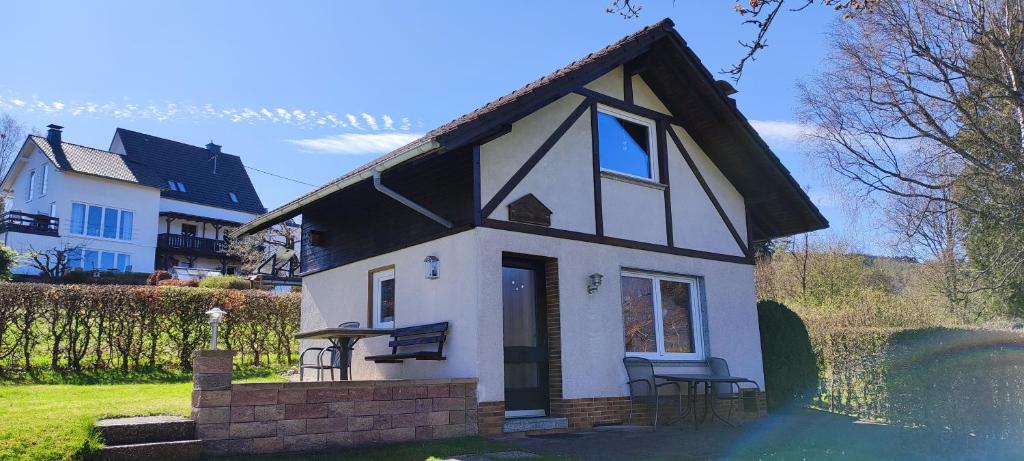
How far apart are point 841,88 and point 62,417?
41.4 feet

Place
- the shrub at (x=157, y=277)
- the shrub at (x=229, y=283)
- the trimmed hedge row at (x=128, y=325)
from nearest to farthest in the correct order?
the trimmed hedge row at (x=128, y=325) < the shrub at (x=229, y=283) < the shrub at (x=157, y=277)

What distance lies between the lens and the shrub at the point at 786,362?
1248 centimetres

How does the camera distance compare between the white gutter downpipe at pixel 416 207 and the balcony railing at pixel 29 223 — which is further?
the balcony railing at pixel 29 223

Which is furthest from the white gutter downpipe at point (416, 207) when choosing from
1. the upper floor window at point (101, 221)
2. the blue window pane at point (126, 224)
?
the blue window pane at point (126, 224)

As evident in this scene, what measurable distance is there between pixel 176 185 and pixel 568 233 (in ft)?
131

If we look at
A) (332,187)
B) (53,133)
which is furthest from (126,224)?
(332,187)

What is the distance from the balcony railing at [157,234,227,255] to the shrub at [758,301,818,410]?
36.7 meters

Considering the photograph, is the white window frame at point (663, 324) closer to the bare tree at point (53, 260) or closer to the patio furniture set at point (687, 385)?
the patio furniture set at point (687, 385)

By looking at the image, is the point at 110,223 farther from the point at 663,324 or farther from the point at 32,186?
the point at 663,324

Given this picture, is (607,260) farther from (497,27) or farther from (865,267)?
(865,267)

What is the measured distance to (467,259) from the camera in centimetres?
872

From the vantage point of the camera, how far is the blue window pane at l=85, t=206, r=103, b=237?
3797 cm

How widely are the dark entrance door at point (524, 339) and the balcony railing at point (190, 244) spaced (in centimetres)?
3728

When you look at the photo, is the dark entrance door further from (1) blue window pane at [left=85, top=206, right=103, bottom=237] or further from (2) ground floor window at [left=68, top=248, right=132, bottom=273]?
(1) blue window pane at [left=85, top=206, right=103, bottom=237]
